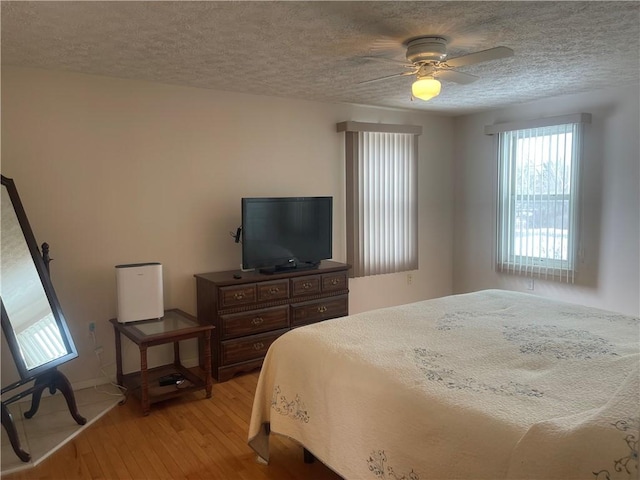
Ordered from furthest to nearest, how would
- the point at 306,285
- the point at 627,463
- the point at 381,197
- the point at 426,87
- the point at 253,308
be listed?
1. the point at 381,197
2. the point at 306,285
3. the point at 253,308
4. the point at 426,87
5. the point at 627,463

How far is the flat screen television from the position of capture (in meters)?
3.98

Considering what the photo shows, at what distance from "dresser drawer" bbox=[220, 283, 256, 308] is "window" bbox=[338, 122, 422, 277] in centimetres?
143

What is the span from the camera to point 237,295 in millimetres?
3760

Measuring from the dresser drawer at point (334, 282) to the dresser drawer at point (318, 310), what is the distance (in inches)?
3.4

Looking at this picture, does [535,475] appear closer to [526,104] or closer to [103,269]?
[103,269]

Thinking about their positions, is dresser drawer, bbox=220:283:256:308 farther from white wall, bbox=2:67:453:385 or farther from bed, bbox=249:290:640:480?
bed, bbox=249:290:640:480

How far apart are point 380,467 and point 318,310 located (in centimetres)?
243

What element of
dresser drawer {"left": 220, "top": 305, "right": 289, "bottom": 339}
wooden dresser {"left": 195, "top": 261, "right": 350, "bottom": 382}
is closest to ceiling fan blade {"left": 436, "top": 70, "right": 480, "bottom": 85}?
wooden dresser {"left": 195, "top": 261, "right": 350, "bottom": 382}

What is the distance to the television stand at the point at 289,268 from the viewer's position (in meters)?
4.06

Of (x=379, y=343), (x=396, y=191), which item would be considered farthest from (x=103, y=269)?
(x=396, y=191)

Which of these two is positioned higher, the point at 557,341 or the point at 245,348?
the point at 557,341

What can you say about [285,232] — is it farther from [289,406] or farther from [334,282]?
[289,406]

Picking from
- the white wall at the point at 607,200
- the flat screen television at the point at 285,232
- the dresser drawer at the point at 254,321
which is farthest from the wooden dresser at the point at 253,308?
the white wall at the point at 607,200

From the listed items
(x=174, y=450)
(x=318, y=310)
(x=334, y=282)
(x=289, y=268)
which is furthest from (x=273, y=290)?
(x=174, y=450)
